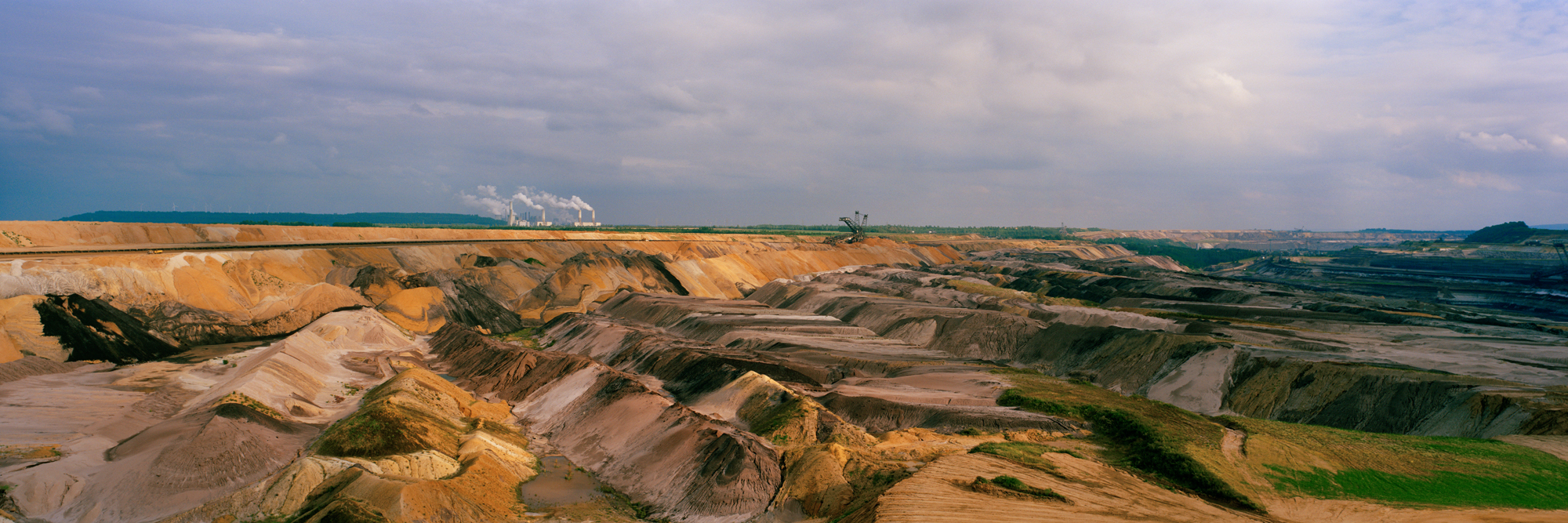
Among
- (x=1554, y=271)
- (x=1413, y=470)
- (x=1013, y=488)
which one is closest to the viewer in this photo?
(x=1013, y=488)

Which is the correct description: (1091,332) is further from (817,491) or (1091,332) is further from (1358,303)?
(1358,303)

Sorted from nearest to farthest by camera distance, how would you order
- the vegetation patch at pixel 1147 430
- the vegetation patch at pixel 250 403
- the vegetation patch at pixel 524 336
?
the vegetation patch at pixel 1147 430
the vegetation patch at pixel 250 403
the vegetation patch at pixel 524 336

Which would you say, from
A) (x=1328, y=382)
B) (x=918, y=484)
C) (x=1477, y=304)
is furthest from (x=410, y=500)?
(x=1477, y=304)

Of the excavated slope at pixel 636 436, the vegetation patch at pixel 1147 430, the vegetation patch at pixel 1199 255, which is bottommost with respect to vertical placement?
the excavated slope at pixel 636 436

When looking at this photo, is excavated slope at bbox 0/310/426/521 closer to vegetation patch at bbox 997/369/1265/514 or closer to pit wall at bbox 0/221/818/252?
vegetation patch at bbox 997/369/1265/514

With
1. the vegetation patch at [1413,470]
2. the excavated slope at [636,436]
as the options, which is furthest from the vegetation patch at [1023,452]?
the excavated slope at [636,436]

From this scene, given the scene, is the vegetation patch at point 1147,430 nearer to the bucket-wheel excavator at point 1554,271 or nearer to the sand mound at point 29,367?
the sand mound at point 29,367

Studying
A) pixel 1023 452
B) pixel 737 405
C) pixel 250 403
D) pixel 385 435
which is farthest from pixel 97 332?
pixel 1023 452

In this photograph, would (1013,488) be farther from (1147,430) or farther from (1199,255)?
(1199,255)
